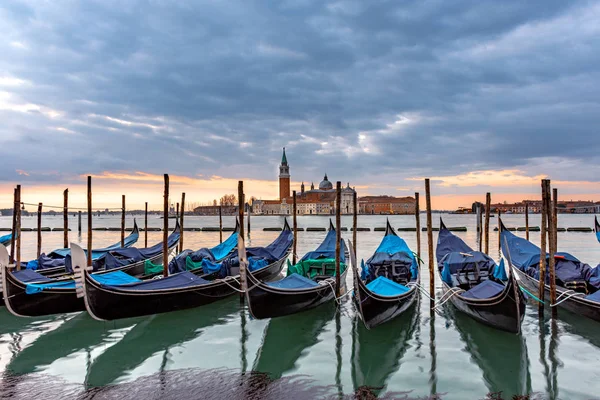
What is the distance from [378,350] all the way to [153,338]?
9.06 ft

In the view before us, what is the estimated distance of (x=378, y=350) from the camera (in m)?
4.68

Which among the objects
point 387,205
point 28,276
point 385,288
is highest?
point 387,205

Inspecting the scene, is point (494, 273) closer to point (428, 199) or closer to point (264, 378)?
point (428, 199)

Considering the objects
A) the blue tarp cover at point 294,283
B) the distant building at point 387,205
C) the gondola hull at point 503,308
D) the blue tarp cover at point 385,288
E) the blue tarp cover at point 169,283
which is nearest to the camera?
the gondola hull at point 503,308

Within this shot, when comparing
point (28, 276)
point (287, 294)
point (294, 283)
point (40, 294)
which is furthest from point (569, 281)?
point (28, 276)

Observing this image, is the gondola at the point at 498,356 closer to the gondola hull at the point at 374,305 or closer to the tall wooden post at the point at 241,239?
the gondola hull at the point at 374,305

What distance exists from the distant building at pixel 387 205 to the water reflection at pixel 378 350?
93.0 metres

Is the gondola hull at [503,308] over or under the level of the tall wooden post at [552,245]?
under

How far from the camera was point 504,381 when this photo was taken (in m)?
3.86

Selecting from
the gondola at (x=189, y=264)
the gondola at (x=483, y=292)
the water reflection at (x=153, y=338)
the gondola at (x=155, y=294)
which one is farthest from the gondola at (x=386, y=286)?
the gondola at (x=189, y=264)

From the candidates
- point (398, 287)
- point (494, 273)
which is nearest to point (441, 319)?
point (398, 287)

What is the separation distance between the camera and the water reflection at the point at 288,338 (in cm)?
429

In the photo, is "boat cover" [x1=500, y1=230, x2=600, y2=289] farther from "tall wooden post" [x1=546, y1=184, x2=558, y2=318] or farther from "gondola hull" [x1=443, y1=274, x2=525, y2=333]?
"gondola hull" [x1=443, y1=274, x2=525, y2=333]

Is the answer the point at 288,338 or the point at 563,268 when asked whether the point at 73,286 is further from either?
the point at 563,268
